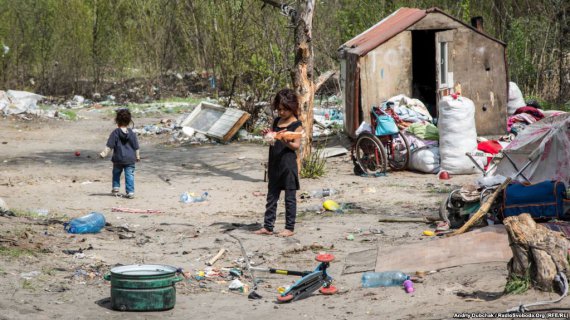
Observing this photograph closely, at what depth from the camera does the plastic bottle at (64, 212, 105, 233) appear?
8445mm

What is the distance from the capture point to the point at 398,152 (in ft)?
42.1

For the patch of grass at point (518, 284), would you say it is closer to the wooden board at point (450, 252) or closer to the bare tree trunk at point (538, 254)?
the bare tree trunk at point (538, 254)

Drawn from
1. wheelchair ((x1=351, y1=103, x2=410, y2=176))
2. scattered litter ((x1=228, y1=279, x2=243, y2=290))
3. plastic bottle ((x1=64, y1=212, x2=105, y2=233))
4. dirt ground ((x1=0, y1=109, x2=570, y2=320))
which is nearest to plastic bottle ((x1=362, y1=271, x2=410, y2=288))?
dirt ground ((x1=0, y1=109, x2=570, y2=320))

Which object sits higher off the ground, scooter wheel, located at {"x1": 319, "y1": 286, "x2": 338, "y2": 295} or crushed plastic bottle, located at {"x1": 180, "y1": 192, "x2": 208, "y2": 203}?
crushed plastic bottle, located at {"x1": 180, "y1": 192, "x2": 208, "y2": 203}

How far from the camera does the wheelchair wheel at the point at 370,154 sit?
12.5 metres

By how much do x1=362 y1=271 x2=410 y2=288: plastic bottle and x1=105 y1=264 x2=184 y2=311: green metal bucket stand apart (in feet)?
4.81

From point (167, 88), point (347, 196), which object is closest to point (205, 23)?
point (167, 88)

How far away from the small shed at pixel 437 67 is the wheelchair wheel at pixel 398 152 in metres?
1.60

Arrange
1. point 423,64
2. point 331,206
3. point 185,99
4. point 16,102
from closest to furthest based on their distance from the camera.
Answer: point 331,206, point 423,64, point 16,102, point 185,99

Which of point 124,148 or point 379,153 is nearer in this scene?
point 124,148

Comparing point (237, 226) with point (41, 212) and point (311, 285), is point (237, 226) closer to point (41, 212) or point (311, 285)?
point (41, 212)

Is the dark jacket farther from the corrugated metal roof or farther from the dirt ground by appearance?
the corrugated metal roof

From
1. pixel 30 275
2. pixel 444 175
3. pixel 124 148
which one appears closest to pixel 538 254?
pixel 30 275

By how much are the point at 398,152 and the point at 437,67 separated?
2527 millimetres
